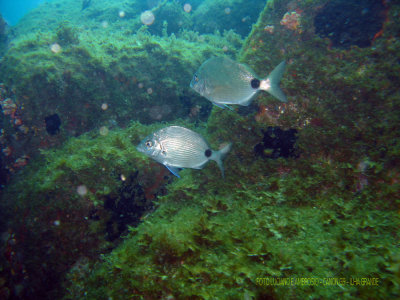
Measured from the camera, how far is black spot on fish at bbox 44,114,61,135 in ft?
20.5

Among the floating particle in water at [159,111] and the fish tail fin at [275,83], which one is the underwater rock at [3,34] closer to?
the floating particle in water at [159,111]

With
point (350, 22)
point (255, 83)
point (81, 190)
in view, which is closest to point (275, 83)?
point (255, 83)

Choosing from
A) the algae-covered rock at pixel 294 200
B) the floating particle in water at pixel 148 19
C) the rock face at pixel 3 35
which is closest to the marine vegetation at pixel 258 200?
the algae-covered rock at pixel 294 200

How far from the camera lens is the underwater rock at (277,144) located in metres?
3.86

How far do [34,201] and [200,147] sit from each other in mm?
3633

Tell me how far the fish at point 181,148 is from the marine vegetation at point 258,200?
73cm

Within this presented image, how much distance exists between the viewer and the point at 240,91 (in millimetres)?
3473

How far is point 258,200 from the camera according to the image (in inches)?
128

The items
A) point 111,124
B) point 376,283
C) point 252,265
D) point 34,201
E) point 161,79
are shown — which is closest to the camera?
point 376,283

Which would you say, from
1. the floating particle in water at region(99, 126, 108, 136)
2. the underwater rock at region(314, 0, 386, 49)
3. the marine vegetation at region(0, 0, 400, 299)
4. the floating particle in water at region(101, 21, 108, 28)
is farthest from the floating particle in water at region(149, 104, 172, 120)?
the floating particle in water at region(101, 21, 108, 28)

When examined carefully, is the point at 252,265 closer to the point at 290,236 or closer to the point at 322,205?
the point at 290,236

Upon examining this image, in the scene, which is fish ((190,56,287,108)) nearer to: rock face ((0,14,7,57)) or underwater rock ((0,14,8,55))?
rock face ((0,14,7,57))

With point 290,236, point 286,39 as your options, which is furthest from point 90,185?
point 286,39

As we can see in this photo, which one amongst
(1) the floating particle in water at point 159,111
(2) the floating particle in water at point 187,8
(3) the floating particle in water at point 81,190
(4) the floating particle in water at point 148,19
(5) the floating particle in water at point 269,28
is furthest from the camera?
(2) the floating particle in water at point 187,8
